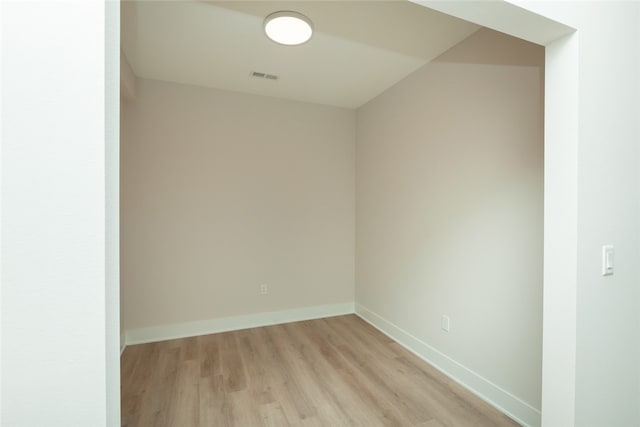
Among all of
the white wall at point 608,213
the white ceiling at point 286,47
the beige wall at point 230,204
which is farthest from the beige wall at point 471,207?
the beige wall at point 230,204

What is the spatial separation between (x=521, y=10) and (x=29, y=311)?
1.62 meters

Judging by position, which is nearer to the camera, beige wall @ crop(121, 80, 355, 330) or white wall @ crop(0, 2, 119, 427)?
white wall @ crop(0, 2, 119, 427)

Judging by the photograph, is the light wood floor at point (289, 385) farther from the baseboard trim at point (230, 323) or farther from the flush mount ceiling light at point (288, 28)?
the flush mount ceiling light at point (288, 28)

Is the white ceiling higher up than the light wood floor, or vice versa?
the white ceiling

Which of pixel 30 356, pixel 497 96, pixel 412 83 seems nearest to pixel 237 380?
pixel 30 356

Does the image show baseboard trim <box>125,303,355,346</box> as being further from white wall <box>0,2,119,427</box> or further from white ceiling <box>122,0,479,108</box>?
white wall <box>0,2,119,427</box>

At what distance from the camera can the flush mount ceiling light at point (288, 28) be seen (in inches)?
76.6

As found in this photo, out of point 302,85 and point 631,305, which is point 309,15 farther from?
point 631,305

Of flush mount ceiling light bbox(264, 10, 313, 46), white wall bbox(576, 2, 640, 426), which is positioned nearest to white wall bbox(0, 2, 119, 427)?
white wall bbox(576, 2, 640, 426)

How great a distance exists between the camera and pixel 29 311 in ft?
1.78

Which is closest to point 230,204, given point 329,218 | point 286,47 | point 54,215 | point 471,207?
point 329,218

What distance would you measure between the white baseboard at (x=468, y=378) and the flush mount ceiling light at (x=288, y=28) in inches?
105

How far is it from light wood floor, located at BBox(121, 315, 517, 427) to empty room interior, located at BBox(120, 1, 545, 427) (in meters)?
0.02

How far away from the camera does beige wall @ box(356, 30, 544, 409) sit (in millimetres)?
1850
